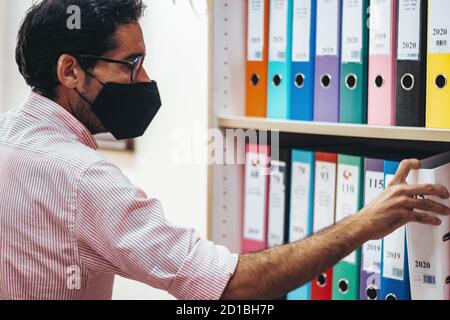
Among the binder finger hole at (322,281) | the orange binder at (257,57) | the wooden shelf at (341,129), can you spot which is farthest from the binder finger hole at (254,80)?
the binder finger hole at (322,281)

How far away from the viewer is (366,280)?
1310 mm

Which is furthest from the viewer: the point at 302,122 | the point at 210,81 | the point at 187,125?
the point at 187,125

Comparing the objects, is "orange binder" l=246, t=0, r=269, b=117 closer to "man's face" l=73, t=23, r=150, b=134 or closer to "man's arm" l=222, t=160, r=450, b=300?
"man's face" l=73, t=23, r=150, b=134

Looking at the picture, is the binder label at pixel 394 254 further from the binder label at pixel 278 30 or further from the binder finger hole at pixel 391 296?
the binder label at pixel 278 30

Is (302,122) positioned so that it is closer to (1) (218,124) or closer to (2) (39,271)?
(1) (218,124)

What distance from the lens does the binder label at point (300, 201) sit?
1409mm

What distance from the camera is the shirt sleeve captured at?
1.07 m

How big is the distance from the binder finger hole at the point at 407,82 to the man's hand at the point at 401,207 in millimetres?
137

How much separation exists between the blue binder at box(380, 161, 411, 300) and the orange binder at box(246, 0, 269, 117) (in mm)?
323

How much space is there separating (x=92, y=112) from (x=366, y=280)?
0.63m

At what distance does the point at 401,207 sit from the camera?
1.13 meters

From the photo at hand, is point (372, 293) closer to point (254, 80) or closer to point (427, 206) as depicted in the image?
point (427, 206)

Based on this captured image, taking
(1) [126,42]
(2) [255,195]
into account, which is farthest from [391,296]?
(1) [126,42]
